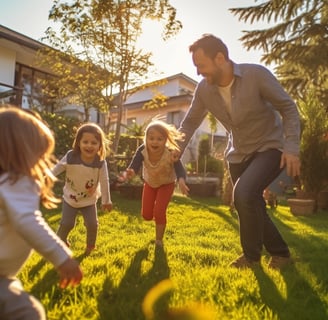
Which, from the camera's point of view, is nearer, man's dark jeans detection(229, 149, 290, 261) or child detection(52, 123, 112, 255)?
man's dark jeans detection(229, 149, 290, 261)

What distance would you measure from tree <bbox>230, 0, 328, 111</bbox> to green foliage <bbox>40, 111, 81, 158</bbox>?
8.70 metres

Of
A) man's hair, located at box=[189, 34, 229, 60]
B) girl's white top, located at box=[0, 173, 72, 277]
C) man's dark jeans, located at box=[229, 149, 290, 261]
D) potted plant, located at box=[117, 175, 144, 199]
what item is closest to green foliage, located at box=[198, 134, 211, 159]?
potted plant, located at box=[117, 175, 144, 199]

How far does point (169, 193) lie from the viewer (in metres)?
5.57

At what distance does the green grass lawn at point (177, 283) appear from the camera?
2748mm

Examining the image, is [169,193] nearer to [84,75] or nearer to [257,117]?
[257,117]

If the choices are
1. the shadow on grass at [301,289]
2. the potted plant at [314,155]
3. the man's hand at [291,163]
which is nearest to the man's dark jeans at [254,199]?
the man's hand at [291,163]

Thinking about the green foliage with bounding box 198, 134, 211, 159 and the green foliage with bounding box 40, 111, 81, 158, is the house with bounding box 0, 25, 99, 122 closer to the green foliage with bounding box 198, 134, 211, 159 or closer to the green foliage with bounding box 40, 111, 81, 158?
the green foliage with bounding box 40, 111, 81, 158

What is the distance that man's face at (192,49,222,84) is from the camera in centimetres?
392

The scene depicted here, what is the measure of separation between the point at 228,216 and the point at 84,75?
941 cm

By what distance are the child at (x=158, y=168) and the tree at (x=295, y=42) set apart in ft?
39.4

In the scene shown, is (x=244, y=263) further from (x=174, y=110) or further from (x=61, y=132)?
(x=174, y=110)

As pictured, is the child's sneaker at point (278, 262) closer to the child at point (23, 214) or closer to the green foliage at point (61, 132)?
the child at point (23, 214)

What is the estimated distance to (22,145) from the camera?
204 centimetres

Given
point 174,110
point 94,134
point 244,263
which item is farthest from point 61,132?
point 174,110
